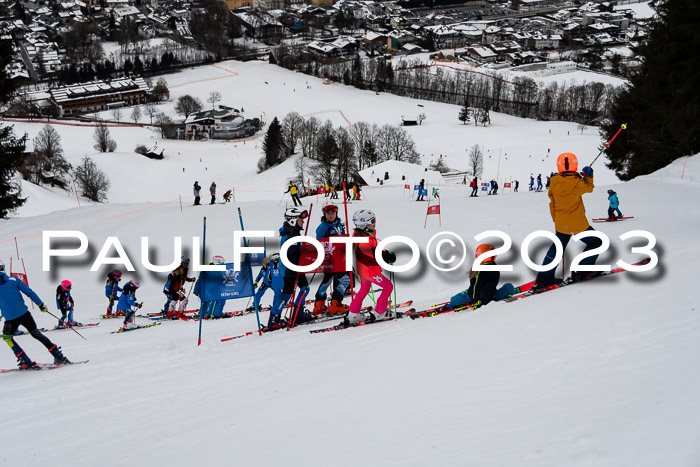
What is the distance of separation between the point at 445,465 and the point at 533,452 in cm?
57

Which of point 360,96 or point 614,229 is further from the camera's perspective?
A: point 360,96

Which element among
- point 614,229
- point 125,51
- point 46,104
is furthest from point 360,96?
point 614,229

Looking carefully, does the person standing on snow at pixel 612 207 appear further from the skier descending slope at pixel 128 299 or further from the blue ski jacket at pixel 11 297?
the blue ski jacket at pixel 11 297

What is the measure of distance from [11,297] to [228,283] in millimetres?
3473

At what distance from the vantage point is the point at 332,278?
8711 mm

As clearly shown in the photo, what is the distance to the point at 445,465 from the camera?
3.44 m

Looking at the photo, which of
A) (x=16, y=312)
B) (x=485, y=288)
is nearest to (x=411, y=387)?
(x=485, y=288)

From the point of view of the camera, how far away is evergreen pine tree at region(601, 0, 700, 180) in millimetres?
23000

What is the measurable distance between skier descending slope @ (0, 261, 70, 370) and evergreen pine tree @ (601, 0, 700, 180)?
82.7 ft

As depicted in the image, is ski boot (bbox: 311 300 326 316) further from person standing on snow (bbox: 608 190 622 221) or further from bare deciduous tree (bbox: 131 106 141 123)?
bare deciduous tree (bbox: 131 106 141 123)

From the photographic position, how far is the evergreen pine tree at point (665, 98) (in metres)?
23.0

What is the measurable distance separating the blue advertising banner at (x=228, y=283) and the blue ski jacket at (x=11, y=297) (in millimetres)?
2828

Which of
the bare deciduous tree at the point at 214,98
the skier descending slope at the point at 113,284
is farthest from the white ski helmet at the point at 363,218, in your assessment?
the bare deciduous tree at the point at 214,98

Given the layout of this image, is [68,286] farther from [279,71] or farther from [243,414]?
[279,71]
